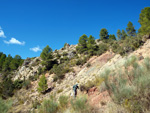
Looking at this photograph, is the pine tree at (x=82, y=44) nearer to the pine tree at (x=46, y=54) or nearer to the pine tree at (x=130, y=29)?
the pine tree at (x=46, y=54)

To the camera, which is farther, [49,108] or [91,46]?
[91,46]

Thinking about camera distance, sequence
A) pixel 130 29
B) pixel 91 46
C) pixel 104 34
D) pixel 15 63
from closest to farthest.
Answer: pixel 91 46 → pixel 130 29 → pixel 104 34 → pixel 15 63

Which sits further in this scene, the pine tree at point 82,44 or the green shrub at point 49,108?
the pine tree at point 82,44

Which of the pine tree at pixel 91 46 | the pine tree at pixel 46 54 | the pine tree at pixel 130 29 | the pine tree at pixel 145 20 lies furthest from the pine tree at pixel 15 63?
the pine tree at pixel 130 29

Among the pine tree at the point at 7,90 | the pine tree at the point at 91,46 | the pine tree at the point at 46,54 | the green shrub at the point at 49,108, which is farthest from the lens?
the pine tree at the point at 46,54

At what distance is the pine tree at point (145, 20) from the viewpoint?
15.7 m

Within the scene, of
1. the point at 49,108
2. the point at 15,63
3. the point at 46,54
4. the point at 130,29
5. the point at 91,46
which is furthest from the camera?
the point at 15,63

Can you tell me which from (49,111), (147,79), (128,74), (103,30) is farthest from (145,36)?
(103,30)

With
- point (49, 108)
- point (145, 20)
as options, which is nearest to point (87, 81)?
point (49, 108)

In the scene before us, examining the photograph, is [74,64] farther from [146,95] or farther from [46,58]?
[146,95]

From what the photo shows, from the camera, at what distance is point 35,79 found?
2427 cm

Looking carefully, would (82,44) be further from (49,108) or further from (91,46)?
(49,108)

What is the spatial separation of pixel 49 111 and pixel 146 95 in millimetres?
4006

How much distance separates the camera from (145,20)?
16359 mm
